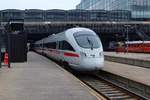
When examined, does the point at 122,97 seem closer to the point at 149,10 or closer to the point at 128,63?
the point at 128,63

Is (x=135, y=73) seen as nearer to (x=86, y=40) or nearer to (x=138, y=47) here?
(x=86, y=40)

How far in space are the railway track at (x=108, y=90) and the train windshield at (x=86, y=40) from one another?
209 centimetres

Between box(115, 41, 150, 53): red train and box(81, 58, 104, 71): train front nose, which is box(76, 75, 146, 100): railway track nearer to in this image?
box(81, 58, 104, 71): train front nose

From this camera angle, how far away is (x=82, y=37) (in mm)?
26562

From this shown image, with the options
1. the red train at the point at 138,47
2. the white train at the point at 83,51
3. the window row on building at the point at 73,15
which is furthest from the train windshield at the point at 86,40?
the window row on building at the point at 73,15

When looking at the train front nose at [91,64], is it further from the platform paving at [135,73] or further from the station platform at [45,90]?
the station platform at [45,90]

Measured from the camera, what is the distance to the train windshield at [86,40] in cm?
2561

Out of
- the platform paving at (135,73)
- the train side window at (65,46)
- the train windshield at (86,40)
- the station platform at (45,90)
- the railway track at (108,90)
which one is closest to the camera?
the station platform at (45,90)

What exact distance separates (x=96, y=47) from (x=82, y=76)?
9.84ft

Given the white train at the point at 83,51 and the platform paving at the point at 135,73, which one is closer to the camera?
the platform paving at the point at 135,73

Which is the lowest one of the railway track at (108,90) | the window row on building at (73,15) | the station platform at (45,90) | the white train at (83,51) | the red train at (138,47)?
the red train at (138,47)

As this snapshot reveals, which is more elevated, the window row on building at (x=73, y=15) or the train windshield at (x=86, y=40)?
the window row on building at (x=73, y=15)

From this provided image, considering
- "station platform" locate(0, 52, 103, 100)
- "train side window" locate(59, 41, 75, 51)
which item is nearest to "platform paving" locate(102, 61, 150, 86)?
"train side window" locate(59, 41, 75, 51)

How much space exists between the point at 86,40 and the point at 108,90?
20.4 ft
